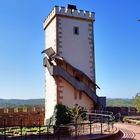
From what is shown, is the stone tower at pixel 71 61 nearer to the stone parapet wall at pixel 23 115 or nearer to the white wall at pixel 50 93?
the white wall at pixel 50 93

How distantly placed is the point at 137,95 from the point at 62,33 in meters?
9.07

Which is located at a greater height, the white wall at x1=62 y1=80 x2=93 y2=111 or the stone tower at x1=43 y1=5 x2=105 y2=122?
the stone tower at x1=43 y1=5 x2=105 y2=122

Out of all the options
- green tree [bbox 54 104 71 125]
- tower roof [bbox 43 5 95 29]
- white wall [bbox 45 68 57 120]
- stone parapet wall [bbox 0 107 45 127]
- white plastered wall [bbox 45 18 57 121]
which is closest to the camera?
green tree [bbox 54 104 71 125]

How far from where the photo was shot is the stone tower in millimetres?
28969

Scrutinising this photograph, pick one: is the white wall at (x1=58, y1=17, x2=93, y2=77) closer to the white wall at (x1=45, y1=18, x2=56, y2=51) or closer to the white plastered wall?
the white wall at (x1=45, y1=18, x2=56, y2=51)

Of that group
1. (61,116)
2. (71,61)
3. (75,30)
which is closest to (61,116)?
(61,116)

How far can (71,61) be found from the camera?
2980 cm

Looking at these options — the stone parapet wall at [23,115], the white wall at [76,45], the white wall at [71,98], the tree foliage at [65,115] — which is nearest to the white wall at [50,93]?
the white wall at [71,98]

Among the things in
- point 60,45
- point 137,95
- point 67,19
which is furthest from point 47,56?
point 137,95

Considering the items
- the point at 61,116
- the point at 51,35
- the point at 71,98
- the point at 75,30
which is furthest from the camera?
the point at 51,35

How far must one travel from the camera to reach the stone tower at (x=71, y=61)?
28969mm

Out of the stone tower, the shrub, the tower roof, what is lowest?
the shrub

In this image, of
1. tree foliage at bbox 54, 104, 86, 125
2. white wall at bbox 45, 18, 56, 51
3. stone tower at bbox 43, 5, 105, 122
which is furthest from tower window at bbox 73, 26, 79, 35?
tree foliage at bbox 54, 104, 86, 125

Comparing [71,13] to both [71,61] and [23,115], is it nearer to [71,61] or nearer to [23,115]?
[71,61]
